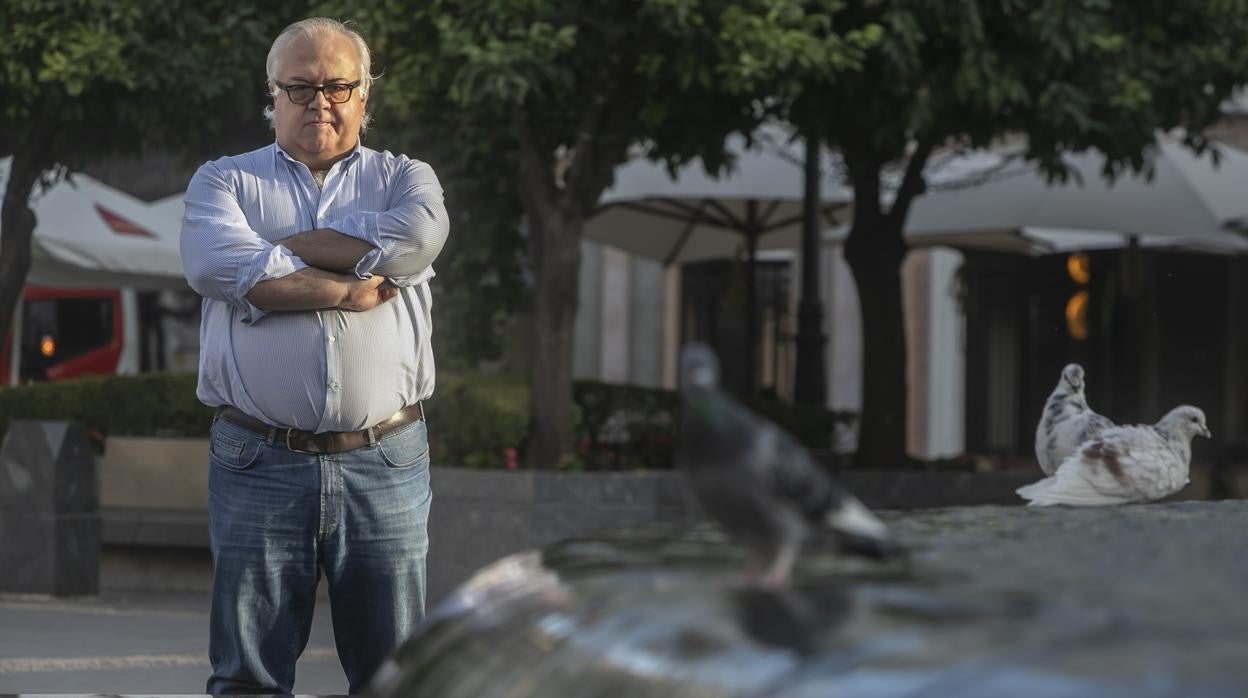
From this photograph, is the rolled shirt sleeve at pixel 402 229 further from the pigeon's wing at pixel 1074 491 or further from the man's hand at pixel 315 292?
the pigeon's wing at pixel 1074 491

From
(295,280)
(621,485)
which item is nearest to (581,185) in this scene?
(621,485)

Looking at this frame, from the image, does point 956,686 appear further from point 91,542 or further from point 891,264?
point 891,264

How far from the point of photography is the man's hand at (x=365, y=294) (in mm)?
3990

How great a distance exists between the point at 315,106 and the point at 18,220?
883 cm

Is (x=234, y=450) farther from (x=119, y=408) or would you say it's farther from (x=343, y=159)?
(x=119, y=408)

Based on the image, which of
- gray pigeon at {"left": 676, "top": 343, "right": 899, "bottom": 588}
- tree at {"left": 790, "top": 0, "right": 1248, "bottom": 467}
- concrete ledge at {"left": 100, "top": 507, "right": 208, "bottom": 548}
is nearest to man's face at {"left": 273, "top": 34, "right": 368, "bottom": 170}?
gray pigeon at {"left": 676, "top": 343, "right": 899, "bottom": 588}

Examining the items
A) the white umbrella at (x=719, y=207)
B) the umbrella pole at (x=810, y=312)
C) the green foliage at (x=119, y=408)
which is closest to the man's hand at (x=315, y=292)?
the green foliage at (x=119, y=408)

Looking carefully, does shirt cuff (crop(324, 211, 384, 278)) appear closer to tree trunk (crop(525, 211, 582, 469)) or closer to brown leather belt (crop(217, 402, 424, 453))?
brown leather belt (crop(217, 402, 424, 453))

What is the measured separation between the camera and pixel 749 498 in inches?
58.7

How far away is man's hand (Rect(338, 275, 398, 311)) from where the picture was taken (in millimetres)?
3990

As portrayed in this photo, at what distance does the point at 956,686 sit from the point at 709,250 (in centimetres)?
1712

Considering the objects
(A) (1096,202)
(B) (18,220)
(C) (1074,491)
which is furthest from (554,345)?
(C) (1074,491)

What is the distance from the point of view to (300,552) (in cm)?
392

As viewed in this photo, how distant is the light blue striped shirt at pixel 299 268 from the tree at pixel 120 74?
677 cm
